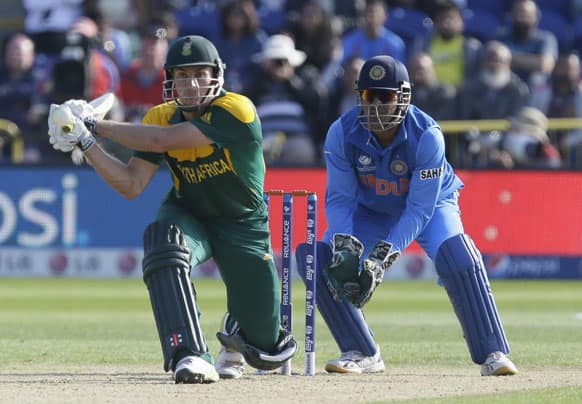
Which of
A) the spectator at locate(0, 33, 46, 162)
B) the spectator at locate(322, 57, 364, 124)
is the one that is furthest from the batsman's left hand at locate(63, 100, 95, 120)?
the spectator at locate(0, 33, 46, 162)

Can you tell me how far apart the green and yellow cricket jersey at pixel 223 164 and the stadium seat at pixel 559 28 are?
1216 centimetres

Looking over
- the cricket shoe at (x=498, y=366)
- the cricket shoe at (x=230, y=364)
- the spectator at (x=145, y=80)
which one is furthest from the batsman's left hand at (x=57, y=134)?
the spectator at (x=145, y=80)

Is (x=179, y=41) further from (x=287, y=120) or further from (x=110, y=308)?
(x=287, y=120)

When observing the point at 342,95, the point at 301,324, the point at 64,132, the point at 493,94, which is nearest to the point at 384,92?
the point at 64,132

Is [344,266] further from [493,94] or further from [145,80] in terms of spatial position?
[145,80]

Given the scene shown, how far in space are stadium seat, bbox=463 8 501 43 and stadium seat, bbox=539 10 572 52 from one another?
2.41 feet

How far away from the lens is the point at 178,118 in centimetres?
721

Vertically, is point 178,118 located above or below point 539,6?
below

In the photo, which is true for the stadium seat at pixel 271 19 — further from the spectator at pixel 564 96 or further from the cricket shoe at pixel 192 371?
the cricket shoe at pixel 192 371

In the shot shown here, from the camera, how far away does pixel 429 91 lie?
16.2m

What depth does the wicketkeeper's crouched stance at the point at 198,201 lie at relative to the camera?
676 centimetres

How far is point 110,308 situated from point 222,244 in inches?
226

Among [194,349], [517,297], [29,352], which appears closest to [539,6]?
[517,297]

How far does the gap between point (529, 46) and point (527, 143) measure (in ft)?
6.29
